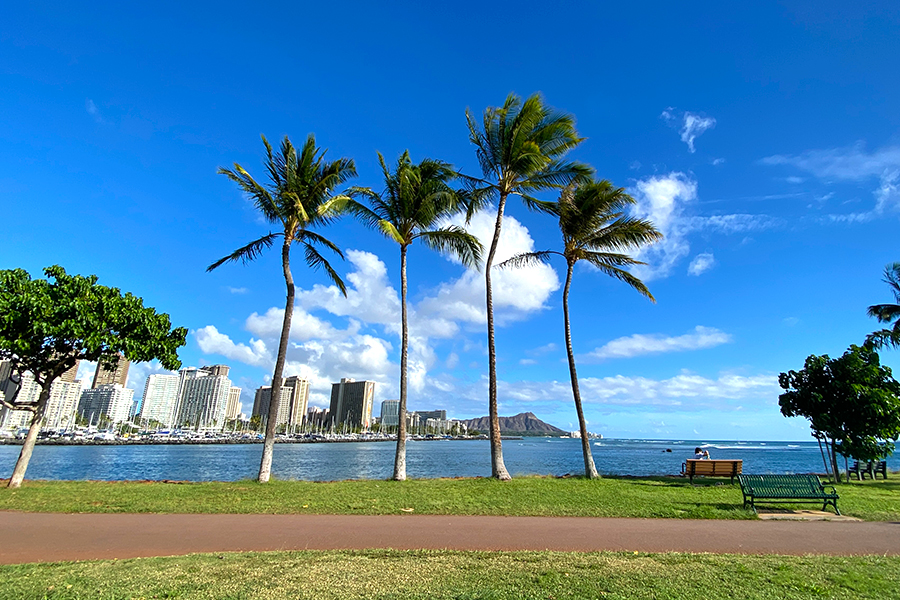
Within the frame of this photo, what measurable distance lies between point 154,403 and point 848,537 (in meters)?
200

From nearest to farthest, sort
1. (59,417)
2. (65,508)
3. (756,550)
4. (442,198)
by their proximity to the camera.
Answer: (756,550)
(65,508)
(442,198)
(59,417)

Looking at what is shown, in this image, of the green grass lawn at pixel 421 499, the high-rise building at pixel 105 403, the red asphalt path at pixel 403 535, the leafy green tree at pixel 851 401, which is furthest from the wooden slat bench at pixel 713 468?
the high-rise building at pixel 105 403

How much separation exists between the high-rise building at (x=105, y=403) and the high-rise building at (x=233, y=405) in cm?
3136

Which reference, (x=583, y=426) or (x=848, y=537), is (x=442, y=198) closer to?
(x=583, y=426)

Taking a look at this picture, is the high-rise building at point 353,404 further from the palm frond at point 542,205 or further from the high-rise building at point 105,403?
the palm frond at point 542,205

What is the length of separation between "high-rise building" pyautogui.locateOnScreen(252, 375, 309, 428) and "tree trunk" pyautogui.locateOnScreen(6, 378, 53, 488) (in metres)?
166

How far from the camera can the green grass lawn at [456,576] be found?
447cm

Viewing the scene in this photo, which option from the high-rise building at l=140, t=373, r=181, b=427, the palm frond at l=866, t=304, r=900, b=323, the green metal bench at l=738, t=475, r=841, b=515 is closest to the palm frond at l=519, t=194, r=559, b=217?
the green metal bench at l=738, t=475, r=841, b=515

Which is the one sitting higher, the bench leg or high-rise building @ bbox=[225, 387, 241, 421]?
high-rise building @ bbox=[225, 387, 241, 421]

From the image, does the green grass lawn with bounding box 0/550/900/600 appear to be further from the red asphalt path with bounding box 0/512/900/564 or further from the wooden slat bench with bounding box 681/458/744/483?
the wooden slat bench with bounding box 681/458/744/483

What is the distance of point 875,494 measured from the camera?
488 inches

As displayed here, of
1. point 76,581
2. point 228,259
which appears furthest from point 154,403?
point 76,581

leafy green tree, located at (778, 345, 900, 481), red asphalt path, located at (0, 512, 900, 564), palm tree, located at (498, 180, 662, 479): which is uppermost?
palm tree, located at (498, 180, 662, 479)

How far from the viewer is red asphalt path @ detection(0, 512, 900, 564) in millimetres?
6660
